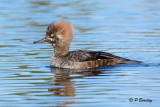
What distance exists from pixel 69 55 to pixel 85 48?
7.66 feet

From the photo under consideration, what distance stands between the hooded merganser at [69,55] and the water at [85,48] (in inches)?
14.2

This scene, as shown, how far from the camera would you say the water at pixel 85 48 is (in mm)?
10828

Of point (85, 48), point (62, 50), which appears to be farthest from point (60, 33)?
point (85, 48)

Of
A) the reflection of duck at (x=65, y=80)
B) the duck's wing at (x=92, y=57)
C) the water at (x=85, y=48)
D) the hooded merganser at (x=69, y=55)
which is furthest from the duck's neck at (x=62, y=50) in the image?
the reflection of duck at (x=65, y=80)

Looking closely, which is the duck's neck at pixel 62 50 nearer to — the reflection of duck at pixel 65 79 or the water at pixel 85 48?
the water at pixel 85 48

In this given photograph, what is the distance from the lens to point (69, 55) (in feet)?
48.5

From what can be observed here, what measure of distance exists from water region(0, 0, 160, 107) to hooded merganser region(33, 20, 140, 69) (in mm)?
362

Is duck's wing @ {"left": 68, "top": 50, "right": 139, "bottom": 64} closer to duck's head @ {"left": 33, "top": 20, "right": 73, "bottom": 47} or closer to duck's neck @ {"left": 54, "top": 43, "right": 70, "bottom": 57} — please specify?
duck's neck @ {"left": 54, "top": 43, "right": 70, "bottom": 57}

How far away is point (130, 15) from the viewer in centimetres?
2327

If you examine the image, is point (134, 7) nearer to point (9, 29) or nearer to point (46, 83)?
point (9, 29)

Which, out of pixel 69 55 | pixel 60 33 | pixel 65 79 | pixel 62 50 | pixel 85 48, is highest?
pixel 60 33

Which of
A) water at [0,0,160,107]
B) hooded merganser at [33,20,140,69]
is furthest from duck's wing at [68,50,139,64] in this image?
water at [0,0,160,107]

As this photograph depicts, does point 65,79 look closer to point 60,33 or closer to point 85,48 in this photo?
point 60,33

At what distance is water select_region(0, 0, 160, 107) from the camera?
10828mm
